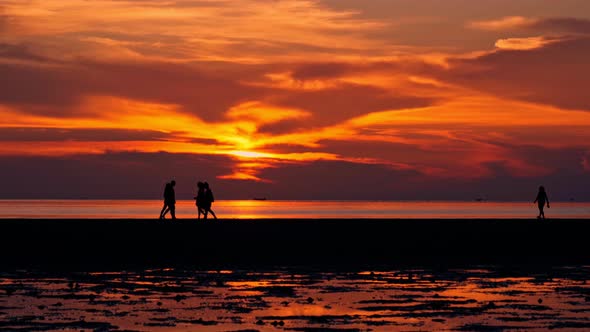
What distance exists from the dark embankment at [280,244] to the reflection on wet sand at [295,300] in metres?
3.20

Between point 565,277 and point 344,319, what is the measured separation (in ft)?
27.4

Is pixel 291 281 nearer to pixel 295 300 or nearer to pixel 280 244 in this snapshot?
pixel 295 300

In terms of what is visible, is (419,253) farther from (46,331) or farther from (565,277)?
(46,331)

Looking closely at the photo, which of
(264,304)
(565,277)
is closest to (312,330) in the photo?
(264,304)

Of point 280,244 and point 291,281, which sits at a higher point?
point 280,244

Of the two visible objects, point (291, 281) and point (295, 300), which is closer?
point (295, 300)

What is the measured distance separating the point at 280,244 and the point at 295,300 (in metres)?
15.4

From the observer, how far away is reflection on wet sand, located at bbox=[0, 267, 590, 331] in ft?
45.3

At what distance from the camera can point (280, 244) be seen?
3200 centimetres

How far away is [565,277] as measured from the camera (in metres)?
21.0

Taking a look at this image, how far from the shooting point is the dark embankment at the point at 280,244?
1006 inches

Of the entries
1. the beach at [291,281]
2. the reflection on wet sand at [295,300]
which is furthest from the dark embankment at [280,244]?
the reflection on wet sand at [295,300]

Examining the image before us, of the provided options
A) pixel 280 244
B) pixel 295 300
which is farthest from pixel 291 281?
pixel 280 244

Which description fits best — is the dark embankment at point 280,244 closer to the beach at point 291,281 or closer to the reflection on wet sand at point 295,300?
the beach at point 291,281
